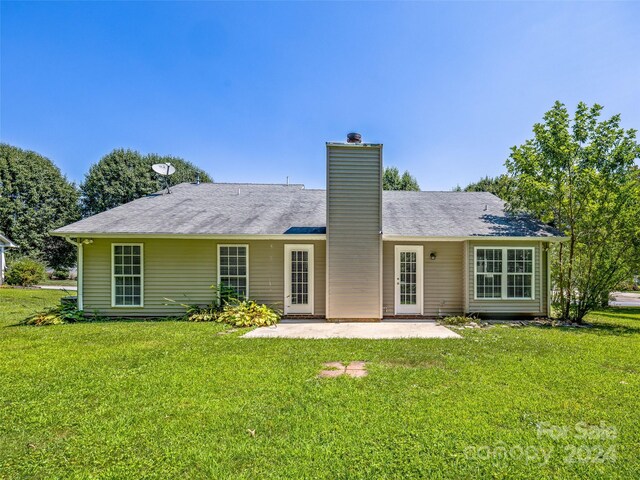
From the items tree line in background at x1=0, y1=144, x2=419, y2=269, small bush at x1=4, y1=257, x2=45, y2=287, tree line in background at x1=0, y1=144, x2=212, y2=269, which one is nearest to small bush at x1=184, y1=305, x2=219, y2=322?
tree line in background at x1=0, y1=144, x2=419, y2=269

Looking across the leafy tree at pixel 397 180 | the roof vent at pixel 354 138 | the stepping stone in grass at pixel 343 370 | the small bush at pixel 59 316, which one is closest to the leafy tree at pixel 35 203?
the small bush at pixel 59 316

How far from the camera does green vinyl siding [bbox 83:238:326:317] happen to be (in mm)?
9227

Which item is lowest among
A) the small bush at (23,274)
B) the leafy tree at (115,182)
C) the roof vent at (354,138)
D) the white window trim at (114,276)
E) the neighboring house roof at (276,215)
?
the small bush at (23,274)

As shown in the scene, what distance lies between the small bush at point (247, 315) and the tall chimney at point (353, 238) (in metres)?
1.62

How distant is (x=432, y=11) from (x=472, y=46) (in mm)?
1776

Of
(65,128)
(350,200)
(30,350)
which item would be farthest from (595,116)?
(65,128)

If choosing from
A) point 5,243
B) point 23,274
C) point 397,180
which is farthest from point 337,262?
point 5,243

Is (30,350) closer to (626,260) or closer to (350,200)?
(350,200)

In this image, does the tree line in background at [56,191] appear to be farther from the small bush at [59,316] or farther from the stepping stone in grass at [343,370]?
the stepping stone in grass at [343,370]

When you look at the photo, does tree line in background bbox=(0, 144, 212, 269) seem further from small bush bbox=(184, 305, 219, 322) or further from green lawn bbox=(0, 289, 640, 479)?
green lawn bbox=(0, 289, 640, 479)

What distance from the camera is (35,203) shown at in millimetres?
26969

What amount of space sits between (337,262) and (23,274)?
77.6 feet

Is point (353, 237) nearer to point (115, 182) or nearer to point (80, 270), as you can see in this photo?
point (80, 270)

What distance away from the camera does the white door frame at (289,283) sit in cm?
941
